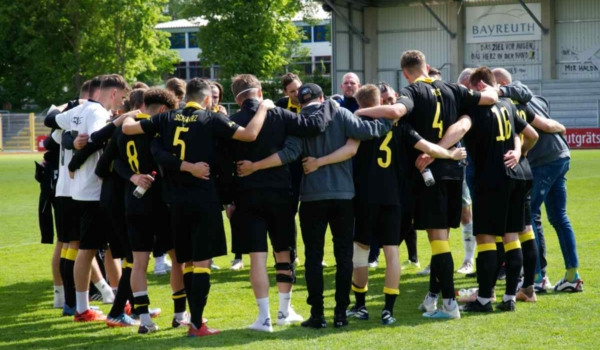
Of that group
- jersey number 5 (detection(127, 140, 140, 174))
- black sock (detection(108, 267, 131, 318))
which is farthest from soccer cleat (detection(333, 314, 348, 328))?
jersey number 5 (detection(127, 140, 140, 174))

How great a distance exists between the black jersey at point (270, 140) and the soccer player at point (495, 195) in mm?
1490

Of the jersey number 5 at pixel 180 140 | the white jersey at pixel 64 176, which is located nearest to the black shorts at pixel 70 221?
the white jersey at pixel 64 176

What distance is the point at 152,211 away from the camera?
750 cm

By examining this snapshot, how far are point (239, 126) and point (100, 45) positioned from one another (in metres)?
52.4

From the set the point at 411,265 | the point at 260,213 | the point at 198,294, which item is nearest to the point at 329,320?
the point at 260,213

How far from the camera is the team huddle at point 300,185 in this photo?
7.22 meters

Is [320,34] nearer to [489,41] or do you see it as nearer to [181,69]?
[181,69]

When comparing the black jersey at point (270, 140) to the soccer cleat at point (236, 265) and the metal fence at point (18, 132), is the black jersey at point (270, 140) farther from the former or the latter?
the metal fence at point (18, 132)

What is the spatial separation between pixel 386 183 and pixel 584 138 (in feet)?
107

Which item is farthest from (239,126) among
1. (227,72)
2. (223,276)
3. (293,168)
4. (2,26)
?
(2,26)

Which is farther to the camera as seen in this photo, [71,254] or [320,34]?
[320,34]

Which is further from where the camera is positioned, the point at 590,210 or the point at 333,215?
the point at 590,210

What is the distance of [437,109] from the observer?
25.3 ft

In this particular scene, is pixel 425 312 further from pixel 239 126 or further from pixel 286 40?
pixel 286 40
